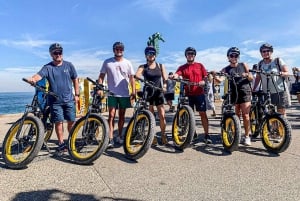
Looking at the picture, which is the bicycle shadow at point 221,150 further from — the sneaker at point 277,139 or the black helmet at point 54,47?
the black helmet at point 54,47

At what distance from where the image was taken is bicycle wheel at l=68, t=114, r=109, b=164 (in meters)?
4.54

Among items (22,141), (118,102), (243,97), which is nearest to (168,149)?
(118,102)

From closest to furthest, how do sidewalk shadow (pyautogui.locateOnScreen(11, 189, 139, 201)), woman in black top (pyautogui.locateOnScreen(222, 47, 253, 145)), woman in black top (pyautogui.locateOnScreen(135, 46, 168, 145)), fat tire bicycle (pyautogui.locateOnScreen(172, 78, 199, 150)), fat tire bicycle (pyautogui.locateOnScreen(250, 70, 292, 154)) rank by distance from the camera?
1. sidewalk shadow (pyautogui.locateOnScreen(11, 189, 139, 201))
2. fat tire bicycle (pyautogui.locateOnScreen(250, 70, 292, 154))
3. fat tire bicycle (pyautogui.locateOnScreen(172, 78, 199, 150))
4. woman in black top (pyautogui.locateOnScreen(135, 46, 168, 145))
5. woman in black top (pyautogui.locateOnScreen(222, 47, 253, 145))

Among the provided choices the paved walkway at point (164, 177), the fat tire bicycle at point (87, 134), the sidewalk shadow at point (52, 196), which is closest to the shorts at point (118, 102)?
the fat tire bicycle at point (87, 134)

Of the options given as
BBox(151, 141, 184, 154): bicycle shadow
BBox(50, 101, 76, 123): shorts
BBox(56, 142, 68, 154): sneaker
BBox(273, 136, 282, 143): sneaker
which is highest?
BBox(50, 101, 76, 123): shorts

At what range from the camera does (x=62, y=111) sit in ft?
16.4

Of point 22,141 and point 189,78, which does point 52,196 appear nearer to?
point 22,141

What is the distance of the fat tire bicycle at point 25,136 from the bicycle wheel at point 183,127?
226cm

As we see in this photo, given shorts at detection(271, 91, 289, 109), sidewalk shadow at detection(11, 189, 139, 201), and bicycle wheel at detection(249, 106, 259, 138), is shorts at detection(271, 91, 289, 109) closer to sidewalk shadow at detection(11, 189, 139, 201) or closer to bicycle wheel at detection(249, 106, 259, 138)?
bicycle wheel at detection(249, 106, 259, 138)

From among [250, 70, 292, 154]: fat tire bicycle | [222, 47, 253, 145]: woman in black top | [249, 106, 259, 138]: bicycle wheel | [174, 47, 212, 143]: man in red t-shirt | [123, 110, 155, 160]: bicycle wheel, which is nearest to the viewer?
[123, 110, 155, 160]: bicycle wheel

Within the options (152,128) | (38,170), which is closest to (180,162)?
(152,128)

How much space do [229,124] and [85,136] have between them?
8.35 feet

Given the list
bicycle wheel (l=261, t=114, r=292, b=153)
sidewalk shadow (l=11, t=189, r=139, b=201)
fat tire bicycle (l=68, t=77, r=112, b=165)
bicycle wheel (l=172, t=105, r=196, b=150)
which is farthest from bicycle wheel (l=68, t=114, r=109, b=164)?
bicycle wheel (l=261, t=114, r=292, b=153)

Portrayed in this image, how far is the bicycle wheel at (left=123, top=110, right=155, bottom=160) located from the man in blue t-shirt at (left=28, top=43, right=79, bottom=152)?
41.1 inches
